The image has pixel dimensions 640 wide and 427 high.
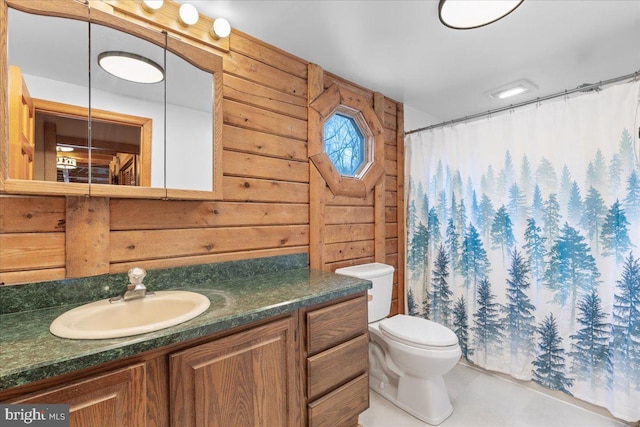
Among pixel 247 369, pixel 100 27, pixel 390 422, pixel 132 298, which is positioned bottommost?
pixel 390 422

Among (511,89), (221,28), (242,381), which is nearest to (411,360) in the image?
(242,381)

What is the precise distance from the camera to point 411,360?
1698 mm

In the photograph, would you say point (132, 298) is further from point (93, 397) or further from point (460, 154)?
point (460, 154)

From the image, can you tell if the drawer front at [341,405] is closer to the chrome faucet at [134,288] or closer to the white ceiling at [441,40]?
the chrome faucet at [134,288]

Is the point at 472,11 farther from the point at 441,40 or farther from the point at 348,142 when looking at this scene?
the point at 348,142

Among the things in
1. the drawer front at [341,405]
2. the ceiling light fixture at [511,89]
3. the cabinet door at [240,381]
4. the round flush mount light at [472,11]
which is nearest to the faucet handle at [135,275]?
the cabinet door at [240,381]

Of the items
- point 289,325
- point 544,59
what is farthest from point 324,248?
point 544,59

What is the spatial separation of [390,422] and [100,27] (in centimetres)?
246

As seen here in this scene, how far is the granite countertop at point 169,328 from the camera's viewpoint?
2.36ft

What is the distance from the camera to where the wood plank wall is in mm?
1143

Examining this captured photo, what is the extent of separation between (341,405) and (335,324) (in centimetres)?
42

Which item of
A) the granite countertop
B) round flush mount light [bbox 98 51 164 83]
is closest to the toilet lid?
the granite countertop

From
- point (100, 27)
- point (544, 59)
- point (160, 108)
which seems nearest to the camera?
point (100, 27)

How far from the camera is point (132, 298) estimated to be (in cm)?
118
